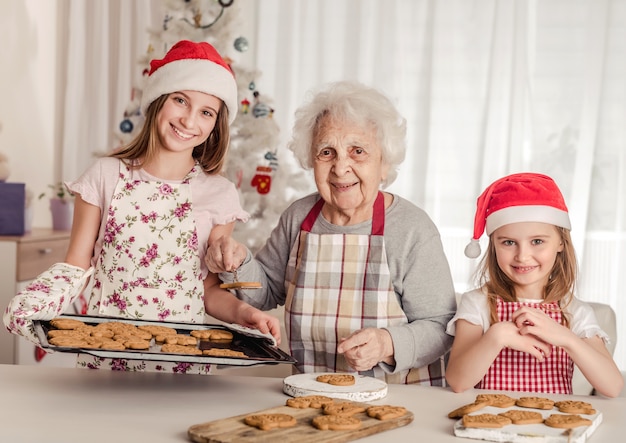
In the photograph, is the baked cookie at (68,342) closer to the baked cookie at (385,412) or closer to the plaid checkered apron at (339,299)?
the baked cookie at (385,412)

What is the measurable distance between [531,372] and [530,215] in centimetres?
36

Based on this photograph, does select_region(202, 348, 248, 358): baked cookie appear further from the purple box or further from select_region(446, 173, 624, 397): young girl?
the purple box

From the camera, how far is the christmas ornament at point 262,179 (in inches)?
184

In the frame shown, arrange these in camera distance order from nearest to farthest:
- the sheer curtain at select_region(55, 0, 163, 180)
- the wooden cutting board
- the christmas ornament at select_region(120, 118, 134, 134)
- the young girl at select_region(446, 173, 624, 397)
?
the wooden cutting board
the young girl at select_region(446, 173, 624, 397)
the christmas ornament at select_region(120, 118, 134, 134)
the sheer curtain at select_region(55, 0, 163, 180)

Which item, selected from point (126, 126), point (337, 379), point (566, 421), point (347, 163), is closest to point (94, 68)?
point (126, 126)

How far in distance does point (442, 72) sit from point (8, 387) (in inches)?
164

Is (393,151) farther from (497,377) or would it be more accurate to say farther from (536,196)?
(497,377)

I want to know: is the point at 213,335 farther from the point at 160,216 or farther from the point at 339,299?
the point at 160,216

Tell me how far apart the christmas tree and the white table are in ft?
9.80

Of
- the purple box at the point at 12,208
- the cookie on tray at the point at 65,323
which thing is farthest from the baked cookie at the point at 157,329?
the purple box at the point at 12,208

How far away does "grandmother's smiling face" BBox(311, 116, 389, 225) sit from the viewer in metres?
2.07

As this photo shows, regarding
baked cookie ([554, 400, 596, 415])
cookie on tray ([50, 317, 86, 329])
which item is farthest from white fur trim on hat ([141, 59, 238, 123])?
baked cookie ([554, 400, 596, 415])

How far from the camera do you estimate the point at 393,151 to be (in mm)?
2121

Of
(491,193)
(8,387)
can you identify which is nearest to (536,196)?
(491,193)
